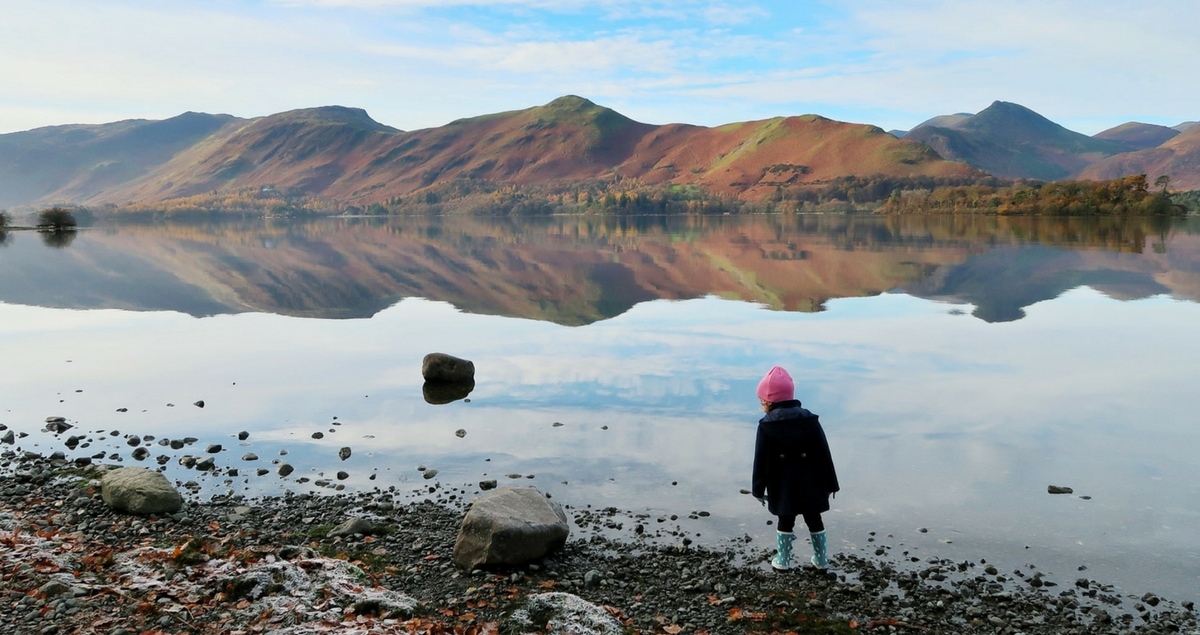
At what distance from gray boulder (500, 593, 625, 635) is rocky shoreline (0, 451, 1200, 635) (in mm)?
133

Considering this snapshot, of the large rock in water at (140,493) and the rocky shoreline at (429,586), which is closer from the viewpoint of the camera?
the rocky shoreline at (429,586)

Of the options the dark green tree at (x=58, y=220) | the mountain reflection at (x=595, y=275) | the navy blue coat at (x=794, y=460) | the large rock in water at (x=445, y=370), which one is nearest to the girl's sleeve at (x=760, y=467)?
the navy blue coat at (x=794, y=460)

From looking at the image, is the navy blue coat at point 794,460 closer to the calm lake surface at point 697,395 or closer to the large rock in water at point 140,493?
the calm lake surface at point 697,395

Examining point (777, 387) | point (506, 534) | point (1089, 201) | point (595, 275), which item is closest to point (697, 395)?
point (777, 387)

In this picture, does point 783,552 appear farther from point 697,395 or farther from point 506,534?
point 697,395

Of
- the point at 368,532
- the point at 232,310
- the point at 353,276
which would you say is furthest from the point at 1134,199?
the point at 368,532

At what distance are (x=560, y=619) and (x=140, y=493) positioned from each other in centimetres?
579

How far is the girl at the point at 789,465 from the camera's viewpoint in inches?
312

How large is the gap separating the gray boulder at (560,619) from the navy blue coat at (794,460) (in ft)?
6.82

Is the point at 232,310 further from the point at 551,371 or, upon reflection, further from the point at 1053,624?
the point at 1053,624

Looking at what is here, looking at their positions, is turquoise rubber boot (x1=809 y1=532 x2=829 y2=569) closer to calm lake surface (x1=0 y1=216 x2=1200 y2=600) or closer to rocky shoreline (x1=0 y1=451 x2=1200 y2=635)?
rocky shoreline (x1=0 y1=451 x2=1200 y2=635)

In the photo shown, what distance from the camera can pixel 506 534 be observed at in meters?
8.13

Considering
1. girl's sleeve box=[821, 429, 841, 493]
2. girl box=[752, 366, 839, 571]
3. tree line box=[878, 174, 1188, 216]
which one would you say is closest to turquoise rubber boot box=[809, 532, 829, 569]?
girl box=[752, 366, 839, 571]

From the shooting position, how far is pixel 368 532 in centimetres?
908
